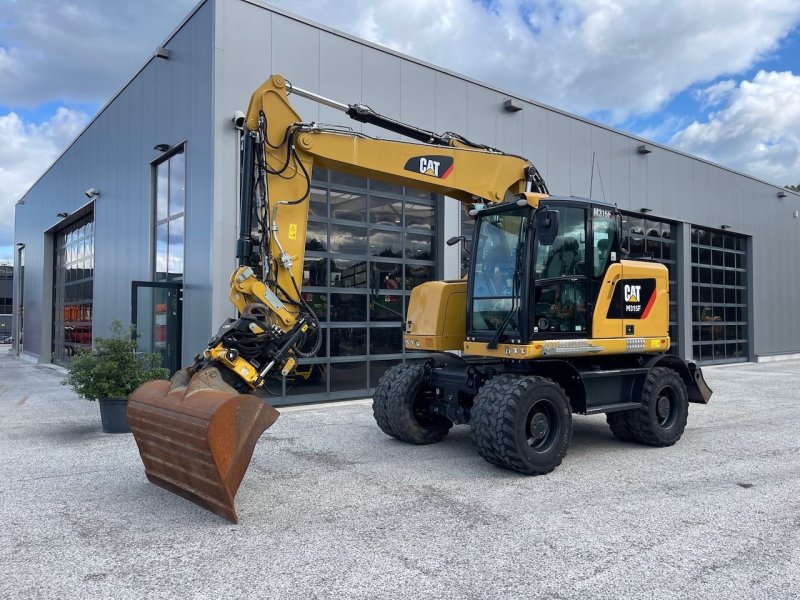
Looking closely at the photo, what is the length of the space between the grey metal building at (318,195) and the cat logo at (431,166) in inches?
107

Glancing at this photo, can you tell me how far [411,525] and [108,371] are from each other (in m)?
5.17

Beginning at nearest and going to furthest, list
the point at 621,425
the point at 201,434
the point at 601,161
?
the point at 201,434, the point at 621,425, the point at 601,161

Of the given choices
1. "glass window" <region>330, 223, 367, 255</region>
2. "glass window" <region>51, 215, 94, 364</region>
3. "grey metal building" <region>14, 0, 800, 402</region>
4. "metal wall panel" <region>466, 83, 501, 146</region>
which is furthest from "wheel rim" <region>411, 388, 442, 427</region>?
"glass window" <region>51, 215, 94, 364</region>

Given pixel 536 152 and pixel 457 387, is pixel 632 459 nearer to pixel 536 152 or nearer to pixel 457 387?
pixel 457 387

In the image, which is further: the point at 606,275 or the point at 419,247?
the point at 419,247

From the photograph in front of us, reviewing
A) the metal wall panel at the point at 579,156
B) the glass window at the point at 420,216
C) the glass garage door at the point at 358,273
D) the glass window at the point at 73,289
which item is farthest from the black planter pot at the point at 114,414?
the metal wall panel at the point at 579,156

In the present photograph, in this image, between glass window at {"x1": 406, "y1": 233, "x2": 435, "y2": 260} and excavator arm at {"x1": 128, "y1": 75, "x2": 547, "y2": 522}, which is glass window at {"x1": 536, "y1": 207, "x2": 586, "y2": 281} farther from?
glass window at {"x1": 406, "y1": 233, "x2": 435, "y2": 260}

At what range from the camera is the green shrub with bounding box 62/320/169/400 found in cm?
812

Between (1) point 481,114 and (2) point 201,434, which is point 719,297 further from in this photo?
(2) point 201,434

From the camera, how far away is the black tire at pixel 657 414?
732cm

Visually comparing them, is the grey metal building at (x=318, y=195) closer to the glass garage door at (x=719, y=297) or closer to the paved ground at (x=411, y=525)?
the glass garage door at (x=719, y=297)

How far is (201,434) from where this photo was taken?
4.52 metres

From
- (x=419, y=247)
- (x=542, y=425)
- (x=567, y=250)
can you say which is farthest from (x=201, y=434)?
(x=419, y=247)

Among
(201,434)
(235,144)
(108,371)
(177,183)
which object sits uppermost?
(235,144)
